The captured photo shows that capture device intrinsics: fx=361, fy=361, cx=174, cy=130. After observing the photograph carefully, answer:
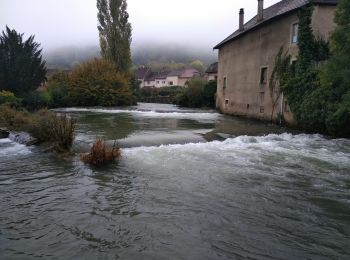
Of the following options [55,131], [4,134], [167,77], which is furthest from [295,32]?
[167,77]

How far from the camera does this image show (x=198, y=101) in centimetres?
4188

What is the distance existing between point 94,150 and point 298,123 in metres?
12.1

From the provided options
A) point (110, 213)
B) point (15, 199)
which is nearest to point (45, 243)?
point (110, 213)

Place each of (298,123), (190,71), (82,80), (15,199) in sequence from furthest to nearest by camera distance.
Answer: (190,71) < (82,80) < (298,123) < (15,199)

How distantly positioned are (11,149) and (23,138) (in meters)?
1.35

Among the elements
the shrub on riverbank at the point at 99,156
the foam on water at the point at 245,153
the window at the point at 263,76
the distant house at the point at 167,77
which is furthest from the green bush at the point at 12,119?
the distant house at the point at 167,77

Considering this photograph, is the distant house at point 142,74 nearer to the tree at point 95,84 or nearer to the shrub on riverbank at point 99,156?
the tree at point 95,84

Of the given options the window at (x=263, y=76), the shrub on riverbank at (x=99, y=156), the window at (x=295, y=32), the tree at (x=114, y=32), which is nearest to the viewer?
the shrub on riverbank at (x=99, y=156)

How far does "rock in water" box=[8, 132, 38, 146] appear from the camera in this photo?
12664 millimetres

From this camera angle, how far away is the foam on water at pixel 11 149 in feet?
37.7

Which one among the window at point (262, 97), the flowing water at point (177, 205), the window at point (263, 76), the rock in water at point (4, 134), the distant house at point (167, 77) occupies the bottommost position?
the flowing water at point (177, 205)

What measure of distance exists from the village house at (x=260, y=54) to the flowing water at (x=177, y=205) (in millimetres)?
9897

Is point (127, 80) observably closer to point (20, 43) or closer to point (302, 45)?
point (20, 43)

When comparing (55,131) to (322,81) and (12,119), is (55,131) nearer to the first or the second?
(12,119)
